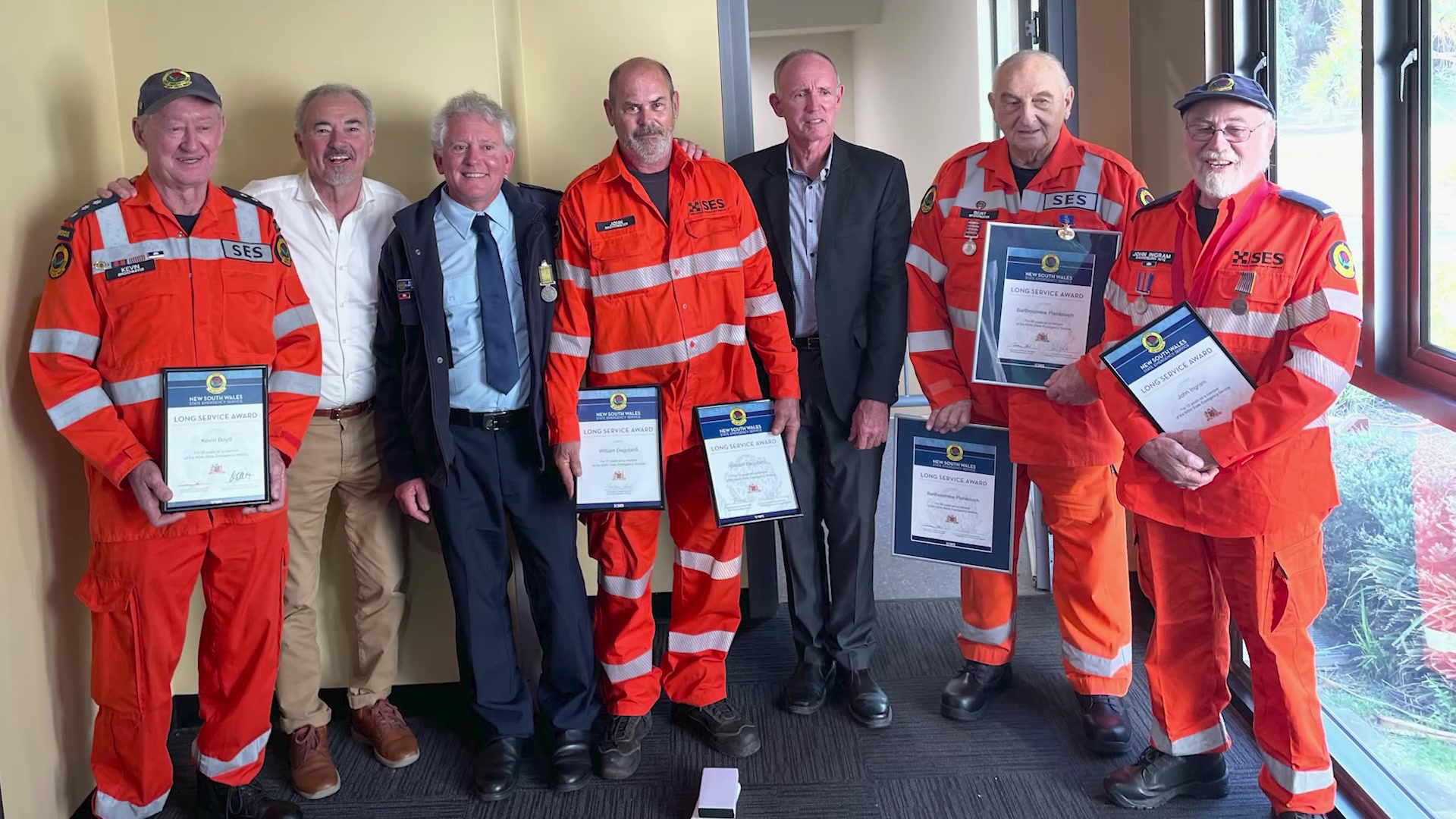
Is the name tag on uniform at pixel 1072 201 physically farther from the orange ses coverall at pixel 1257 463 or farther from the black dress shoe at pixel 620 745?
the black dress shoe at pixel 620 745

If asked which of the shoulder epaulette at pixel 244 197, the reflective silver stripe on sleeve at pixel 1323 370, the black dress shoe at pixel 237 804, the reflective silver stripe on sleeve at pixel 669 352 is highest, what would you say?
the shoulder epaulette at pixel 244 197

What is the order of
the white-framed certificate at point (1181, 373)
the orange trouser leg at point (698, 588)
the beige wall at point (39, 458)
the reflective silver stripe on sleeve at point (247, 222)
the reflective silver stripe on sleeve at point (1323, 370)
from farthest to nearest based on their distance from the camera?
the orange trouser leg at point (698, 588) → the reflective silver stripe on sleeve at point (247, 222) → the beige wall at point (39, 458) → the white-framed certificate at point (1181, 373) → the reflective silver stripe on sleeve at point (1323, 370)

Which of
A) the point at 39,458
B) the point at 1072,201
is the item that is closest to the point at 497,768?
the point at 39,458

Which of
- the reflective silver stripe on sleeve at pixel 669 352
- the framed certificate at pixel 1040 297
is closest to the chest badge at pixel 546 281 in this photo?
the reflective silver stripe on sleeve at pixel 669 352

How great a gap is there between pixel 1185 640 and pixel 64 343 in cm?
259

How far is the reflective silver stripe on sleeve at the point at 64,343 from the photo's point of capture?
2350 millimetres

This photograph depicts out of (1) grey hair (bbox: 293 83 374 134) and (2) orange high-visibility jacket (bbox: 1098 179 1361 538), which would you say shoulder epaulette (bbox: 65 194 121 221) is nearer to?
(1) grey hair (bbox: 293 83 374 134)

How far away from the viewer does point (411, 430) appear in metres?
2.72

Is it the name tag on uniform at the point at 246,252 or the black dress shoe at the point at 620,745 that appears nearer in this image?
the name tag on uniform at the point at 246,252

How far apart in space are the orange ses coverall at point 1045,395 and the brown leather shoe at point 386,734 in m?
1.72

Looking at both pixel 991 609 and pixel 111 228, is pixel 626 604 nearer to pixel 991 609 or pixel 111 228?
pixel 991 609

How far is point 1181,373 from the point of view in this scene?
2197 mm

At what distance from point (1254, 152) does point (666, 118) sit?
4.38 feet

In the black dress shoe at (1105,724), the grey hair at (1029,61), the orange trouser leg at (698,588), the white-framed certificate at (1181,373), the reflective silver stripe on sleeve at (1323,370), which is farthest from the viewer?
the orange trouser leg at (698,588)
